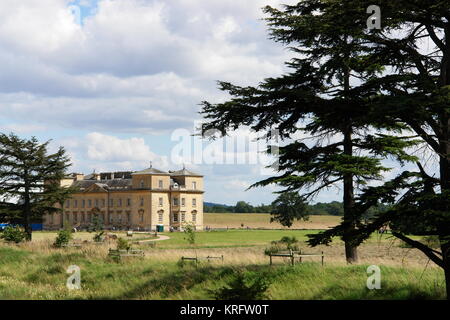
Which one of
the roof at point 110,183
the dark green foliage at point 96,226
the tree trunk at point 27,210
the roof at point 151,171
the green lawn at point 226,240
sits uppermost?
the roof at point 151,171

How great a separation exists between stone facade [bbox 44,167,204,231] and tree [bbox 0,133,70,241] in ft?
119

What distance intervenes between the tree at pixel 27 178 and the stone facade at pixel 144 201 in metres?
36.3

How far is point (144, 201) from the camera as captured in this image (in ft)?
274

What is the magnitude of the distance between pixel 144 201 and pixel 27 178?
3924 cm

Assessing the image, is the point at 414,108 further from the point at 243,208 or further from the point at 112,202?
the point at 243,208

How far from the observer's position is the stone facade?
83625mm

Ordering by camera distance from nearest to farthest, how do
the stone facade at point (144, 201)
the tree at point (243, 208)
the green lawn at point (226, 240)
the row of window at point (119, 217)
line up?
the green lawn at point (226, 240) < the stone facade at point (144, 201) < the row of window at point (119, 217) < the tree at point (243, 208)

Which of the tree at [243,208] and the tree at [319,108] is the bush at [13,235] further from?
the tree at [243,208]

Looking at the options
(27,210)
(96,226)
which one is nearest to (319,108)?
(27,210)

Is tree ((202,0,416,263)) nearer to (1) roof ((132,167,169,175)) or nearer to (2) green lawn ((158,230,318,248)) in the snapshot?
(2) green lawn ((158,230,318,248))

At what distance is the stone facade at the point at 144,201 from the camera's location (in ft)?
274

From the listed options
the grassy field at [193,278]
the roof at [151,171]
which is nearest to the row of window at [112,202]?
the roof at [151,171]

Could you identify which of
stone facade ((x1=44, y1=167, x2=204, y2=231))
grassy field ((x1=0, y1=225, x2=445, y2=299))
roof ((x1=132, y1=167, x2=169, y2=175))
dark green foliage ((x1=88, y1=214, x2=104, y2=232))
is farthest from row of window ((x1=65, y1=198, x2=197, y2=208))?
grassy field ((x1=0, y1=225, x2=445, y2=299))
